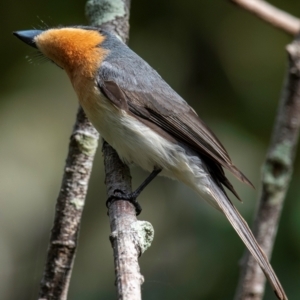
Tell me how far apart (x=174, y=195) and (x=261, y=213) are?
7.07ft

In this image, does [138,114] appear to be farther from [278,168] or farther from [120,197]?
[278,168]

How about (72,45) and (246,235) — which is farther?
(72,45)

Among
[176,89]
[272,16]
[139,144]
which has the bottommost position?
[139,144]

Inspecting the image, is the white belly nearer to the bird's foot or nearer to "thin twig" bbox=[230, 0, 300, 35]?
the bird's foot

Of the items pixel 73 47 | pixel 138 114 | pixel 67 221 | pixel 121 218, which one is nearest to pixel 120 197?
pixel 121 218

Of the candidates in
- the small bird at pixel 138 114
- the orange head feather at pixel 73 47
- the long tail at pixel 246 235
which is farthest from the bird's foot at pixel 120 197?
the orange head feather at pixel 73 47

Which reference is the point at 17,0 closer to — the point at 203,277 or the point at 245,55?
the point at 245,55

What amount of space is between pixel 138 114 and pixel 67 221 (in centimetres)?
74

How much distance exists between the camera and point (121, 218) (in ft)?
8.54

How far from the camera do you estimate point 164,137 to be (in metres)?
3.40

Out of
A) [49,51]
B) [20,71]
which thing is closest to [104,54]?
[49,51]

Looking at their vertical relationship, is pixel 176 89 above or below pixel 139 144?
above

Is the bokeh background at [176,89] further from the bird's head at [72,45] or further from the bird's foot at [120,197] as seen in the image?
the bird's foot at [120,197]

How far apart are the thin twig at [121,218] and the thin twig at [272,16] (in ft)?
2.55
